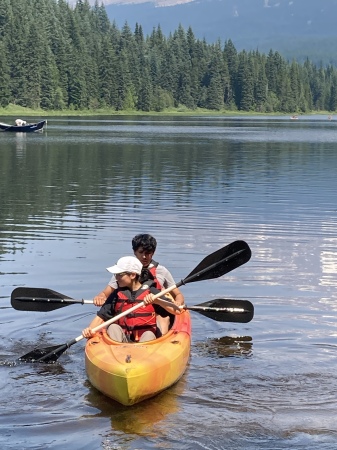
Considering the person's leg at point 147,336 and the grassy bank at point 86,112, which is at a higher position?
the grassy bank at point 86,112

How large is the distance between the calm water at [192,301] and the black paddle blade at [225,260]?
3.77 ft

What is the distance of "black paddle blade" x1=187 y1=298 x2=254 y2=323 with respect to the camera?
14.1 m

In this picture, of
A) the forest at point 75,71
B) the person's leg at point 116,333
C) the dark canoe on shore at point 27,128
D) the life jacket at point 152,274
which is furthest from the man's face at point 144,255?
the forest at point 75,71

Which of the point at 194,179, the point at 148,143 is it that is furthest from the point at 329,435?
the point at 148,143

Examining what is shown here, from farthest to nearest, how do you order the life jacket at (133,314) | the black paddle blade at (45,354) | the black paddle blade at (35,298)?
the black paddle blade at (35,298) < the black paddle blade at (45,354) < the life jacket at (133,314)

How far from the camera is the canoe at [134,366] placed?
1082cm

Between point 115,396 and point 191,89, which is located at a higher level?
point 191,89

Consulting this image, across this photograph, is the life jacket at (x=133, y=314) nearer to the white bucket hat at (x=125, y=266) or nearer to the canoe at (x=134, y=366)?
the canoe at (x=134, y=366)

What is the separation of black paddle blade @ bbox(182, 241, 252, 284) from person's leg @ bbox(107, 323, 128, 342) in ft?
6.58

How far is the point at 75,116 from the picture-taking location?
511 feet

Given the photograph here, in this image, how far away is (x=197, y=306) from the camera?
45.9ft

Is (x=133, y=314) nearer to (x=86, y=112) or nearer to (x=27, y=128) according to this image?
(x=27, y=128)

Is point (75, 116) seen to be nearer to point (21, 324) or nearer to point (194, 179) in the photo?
point (194, 179)

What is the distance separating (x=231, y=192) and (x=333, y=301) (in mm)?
17809
